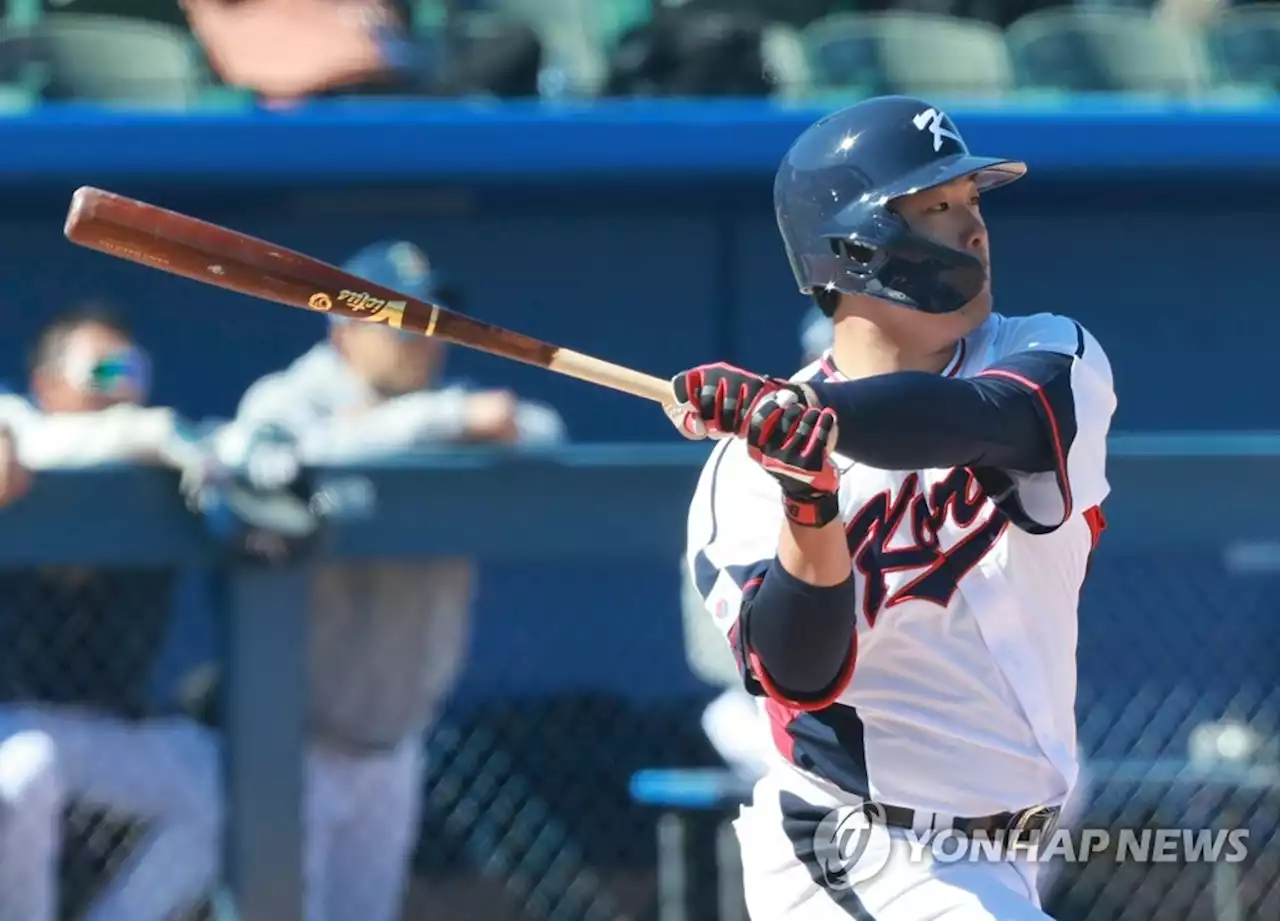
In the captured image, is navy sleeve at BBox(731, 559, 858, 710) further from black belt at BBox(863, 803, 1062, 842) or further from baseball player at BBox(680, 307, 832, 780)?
baseball player at BBox(680, 307, 832, 780)

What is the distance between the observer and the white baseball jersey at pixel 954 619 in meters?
2.33

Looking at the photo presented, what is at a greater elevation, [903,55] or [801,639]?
[903,55]

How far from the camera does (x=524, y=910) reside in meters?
3.94

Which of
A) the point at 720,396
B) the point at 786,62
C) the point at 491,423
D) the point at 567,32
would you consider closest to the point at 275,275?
the point at 720,396

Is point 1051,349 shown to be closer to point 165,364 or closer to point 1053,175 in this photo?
point 1053,175

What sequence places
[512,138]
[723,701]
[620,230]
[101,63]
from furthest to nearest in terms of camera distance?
1. [620,230]
2. [101,63]
3. [512,138]
4. [723,701]

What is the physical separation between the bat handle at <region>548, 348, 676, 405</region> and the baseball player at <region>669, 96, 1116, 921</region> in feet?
0.38

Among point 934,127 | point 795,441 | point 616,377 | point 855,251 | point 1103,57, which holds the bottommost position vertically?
point 795,441

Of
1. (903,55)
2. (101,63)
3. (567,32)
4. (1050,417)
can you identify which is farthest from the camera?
(567,32)

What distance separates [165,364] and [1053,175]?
7.85 feet

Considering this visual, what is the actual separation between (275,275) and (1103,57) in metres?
4.05

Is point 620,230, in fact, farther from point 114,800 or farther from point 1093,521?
point 1093,521

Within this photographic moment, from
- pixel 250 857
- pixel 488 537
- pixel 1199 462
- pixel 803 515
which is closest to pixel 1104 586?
pixel 1199 462

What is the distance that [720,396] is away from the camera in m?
2.04
